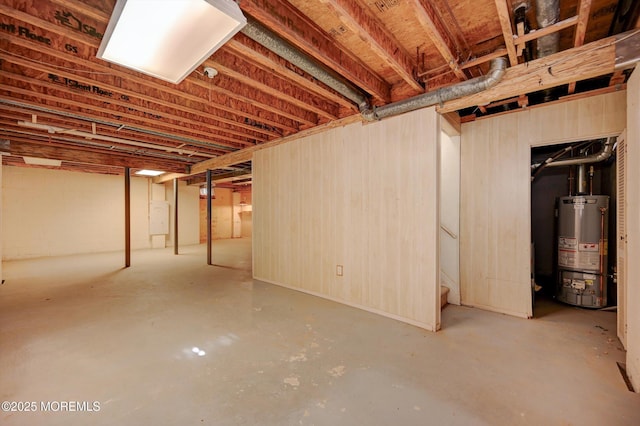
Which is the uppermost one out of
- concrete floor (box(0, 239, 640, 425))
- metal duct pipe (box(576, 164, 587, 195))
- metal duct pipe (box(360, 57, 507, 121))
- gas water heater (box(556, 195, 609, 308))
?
metal duct pipe (box(360, 57, 507, 121))

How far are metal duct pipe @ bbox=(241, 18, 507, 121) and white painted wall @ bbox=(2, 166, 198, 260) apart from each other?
8203mm

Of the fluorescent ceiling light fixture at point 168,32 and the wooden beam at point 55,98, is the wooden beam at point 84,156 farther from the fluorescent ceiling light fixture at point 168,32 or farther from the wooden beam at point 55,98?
the fluorescent ceiling light fixture at point 168,32

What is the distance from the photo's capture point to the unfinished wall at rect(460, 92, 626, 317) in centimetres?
279

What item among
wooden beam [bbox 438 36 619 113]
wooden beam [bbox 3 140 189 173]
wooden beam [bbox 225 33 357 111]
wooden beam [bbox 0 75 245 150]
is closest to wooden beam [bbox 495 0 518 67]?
wooden beam [bbox 438 36 619 113]

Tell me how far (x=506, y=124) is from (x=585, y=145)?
1.36m

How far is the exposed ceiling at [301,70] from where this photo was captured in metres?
1.77

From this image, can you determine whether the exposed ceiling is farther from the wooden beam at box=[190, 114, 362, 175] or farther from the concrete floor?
the concrete floor

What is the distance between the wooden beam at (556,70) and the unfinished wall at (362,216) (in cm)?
61

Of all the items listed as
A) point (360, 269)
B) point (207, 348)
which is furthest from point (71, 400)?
point (360, 269)

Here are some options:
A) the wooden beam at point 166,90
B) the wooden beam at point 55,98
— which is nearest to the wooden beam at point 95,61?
the wooden beam at point 166,90

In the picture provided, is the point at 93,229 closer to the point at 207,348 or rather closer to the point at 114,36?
the point at 207,348

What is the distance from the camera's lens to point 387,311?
2.99m

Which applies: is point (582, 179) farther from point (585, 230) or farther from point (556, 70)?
point (556, 70)

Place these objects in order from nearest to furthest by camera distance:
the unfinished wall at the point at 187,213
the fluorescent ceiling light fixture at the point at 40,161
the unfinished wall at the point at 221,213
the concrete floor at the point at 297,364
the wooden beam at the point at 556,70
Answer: the concrete floor at the point at 297,364 < the wooden beam at the point at 556,70 < the fluorescent ceiling light fixture at the point at 40,161 < the unfinished wall at the point at 187,213 < the unfinished wall at the point at 221,213
